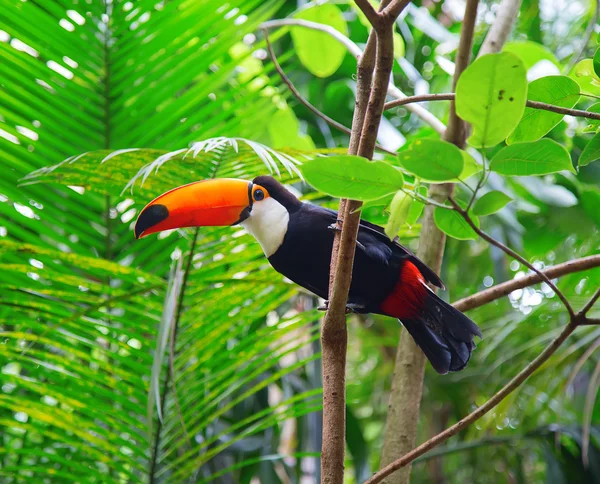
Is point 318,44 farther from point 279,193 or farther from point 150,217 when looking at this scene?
point 150,217

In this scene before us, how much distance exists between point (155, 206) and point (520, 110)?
2.94 ft

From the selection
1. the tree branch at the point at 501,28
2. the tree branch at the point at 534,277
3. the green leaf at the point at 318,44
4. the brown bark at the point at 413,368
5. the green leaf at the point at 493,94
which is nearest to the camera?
the green leaf at the point at 493,94

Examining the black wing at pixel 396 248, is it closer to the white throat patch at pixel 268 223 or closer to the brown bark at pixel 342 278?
the white throat patch at pixel 268 223

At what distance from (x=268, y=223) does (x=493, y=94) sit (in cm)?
104

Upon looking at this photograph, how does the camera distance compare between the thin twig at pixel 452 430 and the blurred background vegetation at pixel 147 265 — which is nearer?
the thin twig at pixel 452 430

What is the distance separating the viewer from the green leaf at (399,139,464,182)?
77 cm

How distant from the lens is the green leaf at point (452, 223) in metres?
1.00

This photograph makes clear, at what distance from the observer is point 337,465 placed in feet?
3.60

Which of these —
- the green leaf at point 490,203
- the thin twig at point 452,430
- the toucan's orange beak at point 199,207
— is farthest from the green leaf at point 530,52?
the green leaf at point 490,203

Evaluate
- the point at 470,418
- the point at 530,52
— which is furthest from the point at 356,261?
the point at 530,52

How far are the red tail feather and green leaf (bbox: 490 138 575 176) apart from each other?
2.91 feet

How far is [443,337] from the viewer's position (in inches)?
65.2

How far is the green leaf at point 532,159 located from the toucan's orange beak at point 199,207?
2.71 feet

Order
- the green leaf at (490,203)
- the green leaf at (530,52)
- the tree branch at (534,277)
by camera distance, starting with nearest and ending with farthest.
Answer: the green leaf at (490,203)
the tree branch at (534,277)
the green leaf at (530,52)
